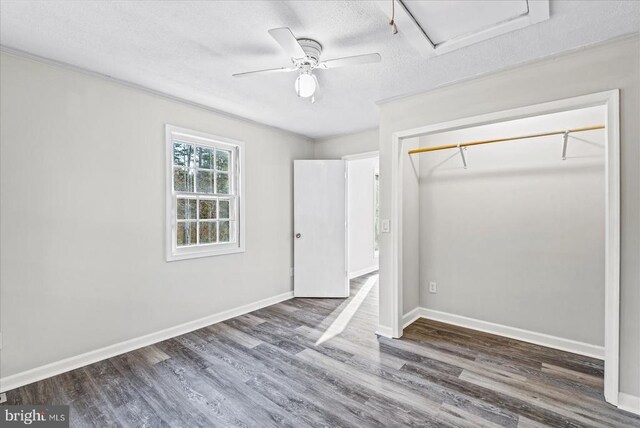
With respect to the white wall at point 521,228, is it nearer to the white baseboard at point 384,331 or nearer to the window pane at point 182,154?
the white baseboard at point 384,331

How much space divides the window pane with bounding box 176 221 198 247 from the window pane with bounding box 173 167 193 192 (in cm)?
37

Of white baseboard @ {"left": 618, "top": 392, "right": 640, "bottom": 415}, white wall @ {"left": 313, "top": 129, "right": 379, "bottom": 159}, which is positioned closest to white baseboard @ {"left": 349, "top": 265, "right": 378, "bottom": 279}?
white wall @ {"left": 313, "top": 129, "right": 379, "bottom": 159}

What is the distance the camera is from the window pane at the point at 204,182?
3383 mm

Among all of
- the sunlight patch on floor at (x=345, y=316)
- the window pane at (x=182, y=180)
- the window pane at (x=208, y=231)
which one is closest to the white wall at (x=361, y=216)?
the sunlight patch on floor at (x=345, y=316)

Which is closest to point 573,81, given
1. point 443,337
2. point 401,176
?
point 401,176

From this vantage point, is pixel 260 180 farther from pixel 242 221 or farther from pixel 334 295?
pixel 334 295

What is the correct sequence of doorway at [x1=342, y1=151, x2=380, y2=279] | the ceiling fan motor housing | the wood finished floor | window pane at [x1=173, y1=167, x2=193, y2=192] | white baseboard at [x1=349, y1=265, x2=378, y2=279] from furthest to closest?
doorway at [x1=342, y1=151, x2=380, y2=279] → white baseboard at [x1=349, y1=265, x2=378, y2=279] → window pane at [x1=173, y1=167, x2=193, y2=192] → the ceiling fan motor housing → the wood finished floor

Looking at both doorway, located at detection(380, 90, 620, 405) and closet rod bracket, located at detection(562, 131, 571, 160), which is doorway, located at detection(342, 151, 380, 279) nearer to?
doorway, located at detection(380, 90, 620, 405)

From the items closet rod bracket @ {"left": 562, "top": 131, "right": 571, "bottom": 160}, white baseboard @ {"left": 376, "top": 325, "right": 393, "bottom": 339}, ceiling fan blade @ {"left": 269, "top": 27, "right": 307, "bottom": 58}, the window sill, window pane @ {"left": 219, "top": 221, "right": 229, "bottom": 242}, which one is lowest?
white baseboard @ {"left": 376, "top": 325, "right": 393, "bottom": 339}

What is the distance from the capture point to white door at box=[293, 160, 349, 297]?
4.42m

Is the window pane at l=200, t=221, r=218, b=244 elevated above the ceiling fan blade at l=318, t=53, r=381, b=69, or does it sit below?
below

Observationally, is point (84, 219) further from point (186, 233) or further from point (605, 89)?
point (605, 89)

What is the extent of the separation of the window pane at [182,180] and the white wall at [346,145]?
2184 mm

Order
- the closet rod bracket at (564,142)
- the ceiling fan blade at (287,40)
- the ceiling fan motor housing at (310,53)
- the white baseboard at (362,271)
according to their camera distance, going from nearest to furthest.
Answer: the ceiling fan blade at (287,40) < the ceiling fan motor housing at (310,53) < the closet rod bracket at (564,142) < the white baseboard at (362,271)
